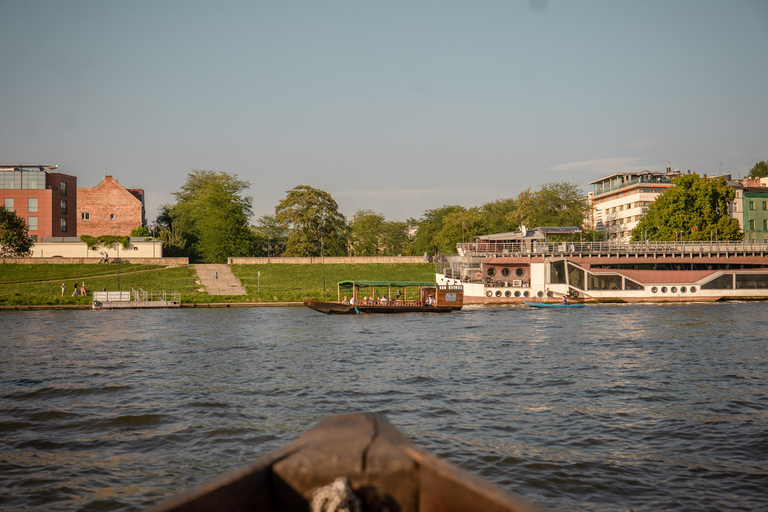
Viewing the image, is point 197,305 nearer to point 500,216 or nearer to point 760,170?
point 500,216

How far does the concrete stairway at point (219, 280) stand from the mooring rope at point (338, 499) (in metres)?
66.9

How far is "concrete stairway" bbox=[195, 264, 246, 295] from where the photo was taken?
231 ft

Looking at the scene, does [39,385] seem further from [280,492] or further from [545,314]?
[545,314]

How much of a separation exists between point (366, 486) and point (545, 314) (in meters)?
46.7

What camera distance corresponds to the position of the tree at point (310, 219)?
10156 centimetres

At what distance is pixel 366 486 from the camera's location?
175 inches

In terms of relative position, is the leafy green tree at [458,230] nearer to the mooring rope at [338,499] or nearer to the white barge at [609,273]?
the white barge at [609,273]

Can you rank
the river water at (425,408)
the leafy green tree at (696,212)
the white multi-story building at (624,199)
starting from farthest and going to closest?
the white multi-story building at (624,199) → the leafy green tree at (696,212) → the river water at (425,408)

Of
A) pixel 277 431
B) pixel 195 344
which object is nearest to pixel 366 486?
pixel 277 431

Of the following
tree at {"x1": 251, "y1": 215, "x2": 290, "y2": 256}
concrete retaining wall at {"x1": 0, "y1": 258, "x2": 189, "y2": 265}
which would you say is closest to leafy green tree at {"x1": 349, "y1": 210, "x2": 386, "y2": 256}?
tree at {"x1": 251, "y1": 215, "x2": 290, "y2": 256}

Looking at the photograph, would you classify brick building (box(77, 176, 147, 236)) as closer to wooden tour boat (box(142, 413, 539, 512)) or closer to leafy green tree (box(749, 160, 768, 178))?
wooden tour boat (box(142, 413, 539, 512))

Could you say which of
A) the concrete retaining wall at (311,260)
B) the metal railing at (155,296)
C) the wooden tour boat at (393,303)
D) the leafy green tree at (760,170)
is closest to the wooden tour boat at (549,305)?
the wooden tour boat at (393,303)

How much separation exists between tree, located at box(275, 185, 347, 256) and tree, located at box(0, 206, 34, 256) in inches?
1472

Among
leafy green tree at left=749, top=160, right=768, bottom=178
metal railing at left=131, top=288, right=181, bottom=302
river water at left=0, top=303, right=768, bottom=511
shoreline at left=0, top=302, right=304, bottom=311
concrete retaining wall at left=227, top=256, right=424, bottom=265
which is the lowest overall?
river water at left=0, top=303, right=768, bottom=511
